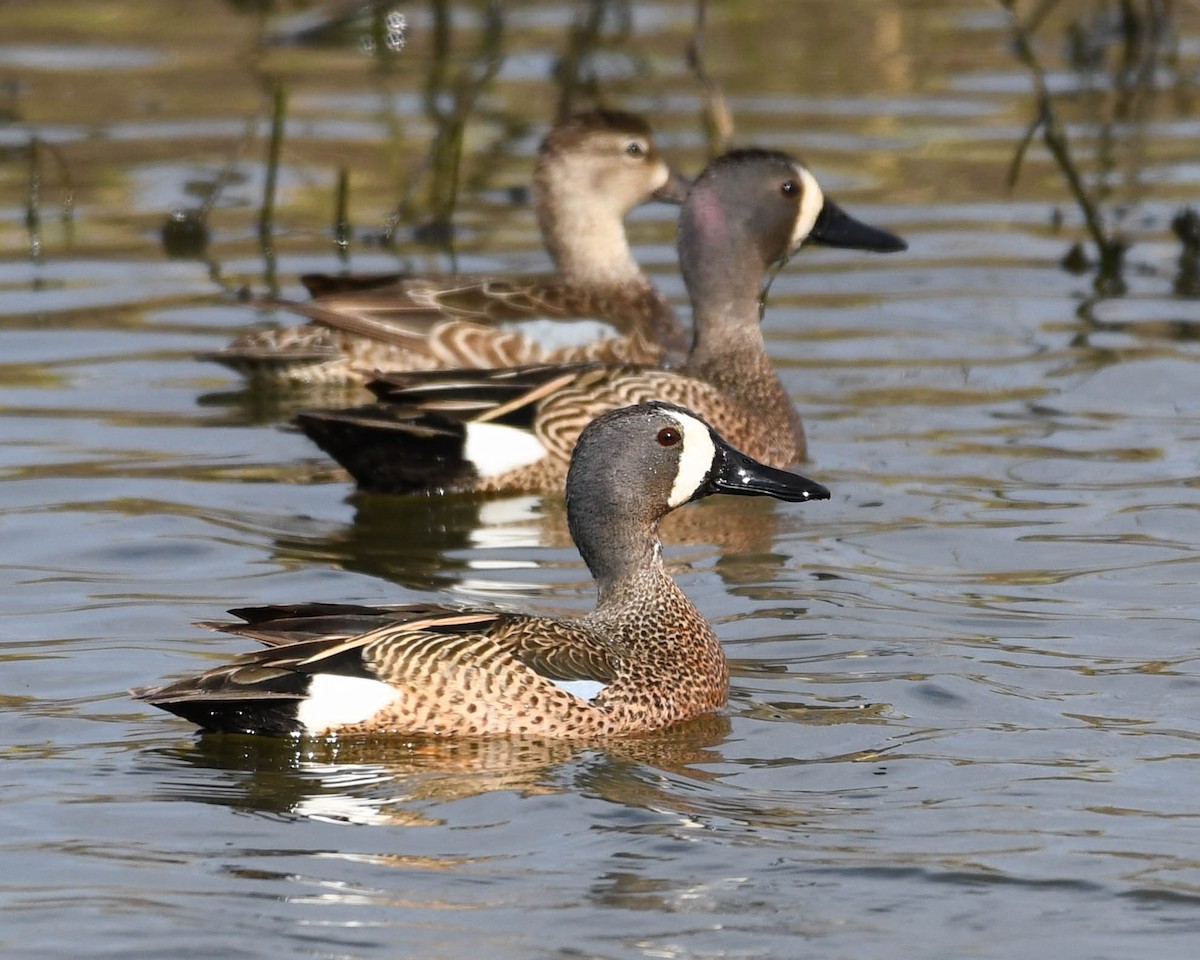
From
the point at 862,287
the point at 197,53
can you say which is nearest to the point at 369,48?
the point at 197,53

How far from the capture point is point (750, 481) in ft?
23.9

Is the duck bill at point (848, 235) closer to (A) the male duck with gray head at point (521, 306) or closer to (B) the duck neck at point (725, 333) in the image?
(B) the duck neck at point (725, 333)

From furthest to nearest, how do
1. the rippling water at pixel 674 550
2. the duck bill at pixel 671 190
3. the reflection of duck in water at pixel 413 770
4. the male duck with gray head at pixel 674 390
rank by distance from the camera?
the duck bill at pixel 671 190 → the male duck with gray head at pixel 674 390 → the reflection of duck in water at pixel 413 770 → the rippling water at pixel 674 550

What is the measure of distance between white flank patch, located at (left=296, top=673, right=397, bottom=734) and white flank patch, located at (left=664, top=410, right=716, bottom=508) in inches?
49.0

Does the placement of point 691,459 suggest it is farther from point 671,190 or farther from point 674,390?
point 671,190

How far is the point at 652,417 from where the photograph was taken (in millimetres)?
7113

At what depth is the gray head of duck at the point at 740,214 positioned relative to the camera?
400 inches

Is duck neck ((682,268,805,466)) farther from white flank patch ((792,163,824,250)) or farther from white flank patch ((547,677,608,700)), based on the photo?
white flank patch ((547,677,608,700))

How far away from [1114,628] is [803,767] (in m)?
1.60

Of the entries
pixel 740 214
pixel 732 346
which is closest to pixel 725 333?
pixel 732 346

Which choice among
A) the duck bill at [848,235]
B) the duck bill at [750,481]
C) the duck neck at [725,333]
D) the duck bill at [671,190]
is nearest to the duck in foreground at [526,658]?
the duck bill at [750,481]

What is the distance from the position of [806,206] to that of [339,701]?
4682 millimetres

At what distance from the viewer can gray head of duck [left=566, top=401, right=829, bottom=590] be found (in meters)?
7.03

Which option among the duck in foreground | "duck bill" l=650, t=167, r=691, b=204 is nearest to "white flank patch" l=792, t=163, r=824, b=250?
"duck bill" l=650, t=167, r=691, b=204
